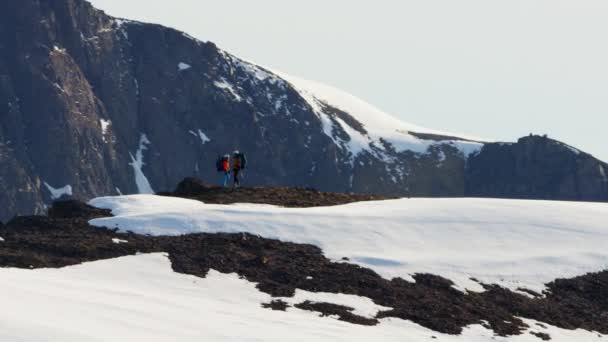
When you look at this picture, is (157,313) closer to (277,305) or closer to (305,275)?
(277,305)

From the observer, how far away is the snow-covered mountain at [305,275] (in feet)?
109

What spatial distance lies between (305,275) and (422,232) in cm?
1106

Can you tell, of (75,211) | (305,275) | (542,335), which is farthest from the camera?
(75,211)

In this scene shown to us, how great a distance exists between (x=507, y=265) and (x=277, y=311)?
14.9 meters

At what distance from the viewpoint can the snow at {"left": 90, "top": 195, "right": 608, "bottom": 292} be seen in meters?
47.9

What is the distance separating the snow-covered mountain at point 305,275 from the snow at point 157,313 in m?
0.08

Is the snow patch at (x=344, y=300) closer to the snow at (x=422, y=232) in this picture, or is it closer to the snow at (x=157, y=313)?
the snow at (x=157, y=313)

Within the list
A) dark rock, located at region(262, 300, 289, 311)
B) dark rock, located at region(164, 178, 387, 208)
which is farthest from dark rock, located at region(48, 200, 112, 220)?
dark rock, located at region(262, 300, 289, 311)

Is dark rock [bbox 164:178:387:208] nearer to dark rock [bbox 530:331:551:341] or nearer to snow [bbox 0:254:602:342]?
snow [bbox 0:254:602:342]

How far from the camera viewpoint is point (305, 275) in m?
43.6

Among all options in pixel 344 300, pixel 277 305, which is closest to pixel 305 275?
pixel 344 300

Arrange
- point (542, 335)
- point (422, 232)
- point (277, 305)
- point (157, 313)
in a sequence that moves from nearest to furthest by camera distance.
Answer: point (157, 313), point (277, 305), point (542, 335), point (422, 232)

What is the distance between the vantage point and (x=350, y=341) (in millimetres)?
34625

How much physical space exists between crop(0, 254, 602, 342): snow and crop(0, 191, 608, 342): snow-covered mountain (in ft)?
0.27
